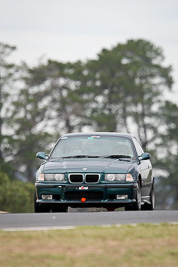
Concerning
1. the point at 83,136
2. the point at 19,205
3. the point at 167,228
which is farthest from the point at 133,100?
the point at 167,228

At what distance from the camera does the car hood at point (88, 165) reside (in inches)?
688

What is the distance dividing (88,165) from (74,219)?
3.22m

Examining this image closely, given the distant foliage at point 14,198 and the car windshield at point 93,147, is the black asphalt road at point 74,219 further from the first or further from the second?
the distant foliage at point 14,198

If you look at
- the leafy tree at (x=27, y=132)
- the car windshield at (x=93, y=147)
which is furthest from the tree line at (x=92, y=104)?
the car windshield at (x=93, y=147)

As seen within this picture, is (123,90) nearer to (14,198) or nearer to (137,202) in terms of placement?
(14,198)

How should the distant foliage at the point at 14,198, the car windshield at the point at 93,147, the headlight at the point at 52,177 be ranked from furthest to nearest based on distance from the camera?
the distant foliage at the point at 14,198 < the car windshield at the point at 93,147 < the headlight at the point at 52,177

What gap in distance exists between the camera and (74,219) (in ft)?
47.7

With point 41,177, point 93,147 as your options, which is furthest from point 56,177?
point 93,147

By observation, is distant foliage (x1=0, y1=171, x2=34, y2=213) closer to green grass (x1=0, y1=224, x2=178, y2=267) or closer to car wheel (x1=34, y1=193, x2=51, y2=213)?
car wheel (x1=34, y1=193, x2=51, y2=213)

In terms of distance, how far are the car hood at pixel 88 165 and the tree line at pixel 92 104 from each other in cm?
6124

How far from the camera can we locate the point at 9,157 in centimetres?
8081

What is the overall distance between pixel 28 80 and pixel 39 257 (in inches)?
2933

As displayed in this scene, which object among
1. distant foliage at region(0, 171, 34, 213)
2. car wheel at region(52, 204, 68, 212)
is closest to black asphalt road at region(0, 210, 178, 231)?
car wheel at region(52, 204, 68, 212)

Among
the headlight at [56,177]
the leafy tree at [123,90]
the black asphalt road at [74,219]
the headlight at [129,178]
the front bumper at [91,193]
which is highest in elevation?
the leafy tree at [123,90]
